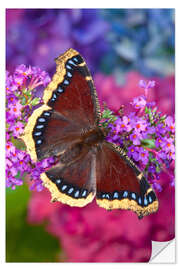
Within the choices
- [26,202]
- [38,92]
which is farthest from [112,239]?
[38,92]

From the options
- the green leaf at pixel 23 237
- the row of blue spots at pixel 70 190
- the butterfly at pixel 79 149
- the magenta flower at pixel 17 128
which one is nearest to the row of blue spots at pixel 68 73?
the butterfly at pixel 79 149

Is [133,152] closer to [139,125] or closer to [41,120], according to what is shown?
[139,125]

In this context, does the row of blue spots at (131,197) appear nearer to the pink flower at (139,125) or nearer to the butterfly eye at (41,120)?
the pink flower at (139,125)

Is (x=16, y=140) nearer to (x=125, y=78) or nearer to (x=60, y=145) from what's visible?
(x=60, y=145)

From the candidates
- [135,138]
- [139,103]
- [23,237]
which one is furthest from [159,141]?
[23,237]

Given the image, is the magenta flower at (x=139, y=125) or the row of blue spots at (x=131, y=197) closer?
the row of blue spots at (x=131, y=197)

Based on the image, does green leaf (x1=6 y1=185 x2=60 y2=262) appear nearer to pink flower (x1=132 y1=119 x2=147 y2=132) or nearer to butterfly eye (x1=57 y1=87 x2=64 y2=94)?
butterfly eye (x1=57 y1=87 x2=64 y2=94)

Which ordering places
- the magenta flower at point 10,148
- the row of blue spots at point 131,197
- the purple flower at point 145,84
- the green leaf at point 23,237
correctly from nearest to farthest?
the row of blue spots at point 131,197
the magenta flower at point 10,148
the purple flower at point 145,84
the green leaf at point 23,237
